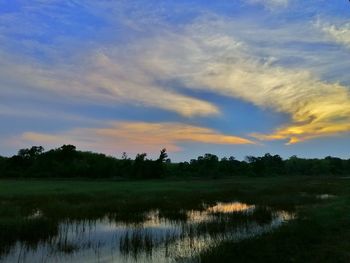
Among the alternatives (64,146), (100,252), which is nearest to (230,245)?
(100,252)

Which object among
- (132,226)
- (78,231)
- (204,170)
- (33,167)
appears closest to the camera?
(78,231)

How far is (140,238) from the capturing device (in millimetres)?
17656

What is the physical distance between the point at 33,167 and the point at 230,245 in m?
86.3

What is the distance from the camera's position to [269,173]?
13925 cm

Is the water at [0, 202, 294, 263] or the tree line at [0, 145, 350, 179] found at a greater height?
the tree line at [0, 145, 350, 179]

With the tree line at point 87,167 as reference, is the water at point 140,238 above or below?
below

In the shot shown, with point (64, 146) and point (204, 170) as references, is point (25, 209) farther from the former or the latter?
point (204, 170)

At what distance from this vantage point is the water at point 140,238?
49.6 feet

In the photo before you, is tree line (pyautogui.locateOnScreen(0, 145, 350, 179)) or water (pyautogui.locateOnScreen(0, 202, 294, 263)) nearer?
water (pyautogui.locateOnScreen(0, 202, 294, 263))

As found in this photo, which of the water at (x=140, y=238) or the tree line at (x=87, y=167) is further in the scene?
the tree line at (x=87, y=167)

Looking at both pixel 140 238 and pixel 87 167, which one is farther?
pixel 87 167

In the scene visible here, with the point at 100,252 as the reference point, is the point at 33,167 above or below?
above

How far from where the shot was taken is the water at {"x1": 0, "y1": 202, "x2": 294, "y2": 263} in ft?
49.6

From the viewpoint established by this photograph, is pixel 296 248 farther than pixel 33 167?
No
